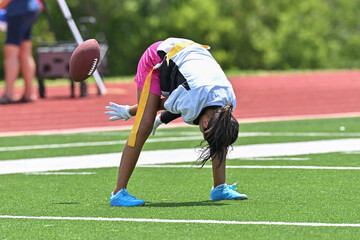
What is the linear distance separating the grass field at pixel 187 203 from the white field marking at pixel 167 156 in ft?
1.18

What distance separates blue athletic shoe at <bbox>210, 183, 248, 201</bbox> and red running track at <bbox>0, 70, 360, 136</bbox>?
8.29 m

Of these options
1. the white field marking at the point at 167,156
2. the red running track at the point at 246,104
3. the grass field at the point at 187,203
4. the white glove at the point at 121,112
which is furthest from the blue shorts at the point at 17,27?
the white glove at the point at 121,112

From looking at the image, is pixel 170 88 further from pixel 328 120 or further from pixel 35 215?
pixel 328 120

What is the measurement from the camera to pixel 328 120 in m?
16.4

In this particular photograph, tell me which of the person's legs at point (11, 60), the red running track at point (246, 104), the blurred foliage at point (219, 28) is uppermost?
the person's legs at point (11, 60)

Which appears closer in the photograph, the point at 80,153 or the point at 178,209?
the point at 178,209

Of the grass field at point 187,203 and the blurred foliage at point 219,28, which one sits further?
the blurred foliage at point 219,28

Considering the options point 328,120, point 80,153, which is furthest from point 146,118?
point 328,120

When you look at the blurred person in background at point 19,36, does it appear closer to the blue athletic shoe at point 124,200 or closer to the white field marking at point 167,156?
the white field marking at point 167,156

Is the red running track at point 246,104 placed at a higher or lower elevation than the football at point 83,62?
lower

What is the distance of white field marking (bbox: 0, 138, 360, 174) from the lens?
33.5 feet

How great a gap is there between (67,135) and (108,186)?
20.6ft

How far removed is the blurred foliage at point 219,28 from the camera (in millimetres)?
39969

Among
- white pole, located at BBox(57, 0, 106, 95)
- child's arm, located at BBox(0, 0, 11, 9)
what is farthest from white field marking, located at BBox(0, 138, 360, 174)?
white pole, located at BBox(57, 0, 106, 95)
